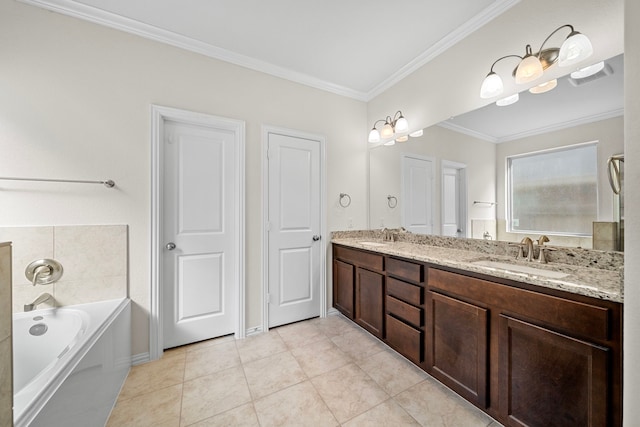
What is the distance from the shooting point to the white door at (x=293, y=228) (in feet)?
7.84

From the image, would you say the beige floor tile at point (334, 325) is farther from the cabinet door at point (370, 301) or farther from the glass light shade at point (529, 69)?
the glass light shade at point (529, 69)

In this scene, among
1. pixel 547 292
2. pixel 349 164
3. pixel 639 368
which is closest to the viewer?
pixel 639 368

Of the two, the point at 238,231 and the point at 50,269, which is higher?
the point at 238,231

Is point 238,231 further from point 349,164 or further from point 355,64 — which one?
point 355,64

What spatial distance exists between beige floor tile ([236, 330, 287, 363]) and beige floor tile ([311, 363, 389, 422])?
20.1 inches

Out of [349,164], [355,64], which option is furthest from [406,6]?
[349,164]

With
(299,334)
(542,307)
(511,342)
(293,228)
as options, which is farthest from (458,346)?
(293,228)

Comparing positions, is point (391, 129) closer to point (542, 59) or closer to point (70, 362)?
point (542, 59)

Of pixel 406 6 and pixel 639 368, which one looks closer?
pixel 639 368

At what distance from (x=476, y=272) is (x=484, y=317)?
24cm

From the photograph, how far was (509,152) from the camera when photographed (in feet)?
5.73

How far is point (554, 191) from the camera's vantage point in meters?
1.53

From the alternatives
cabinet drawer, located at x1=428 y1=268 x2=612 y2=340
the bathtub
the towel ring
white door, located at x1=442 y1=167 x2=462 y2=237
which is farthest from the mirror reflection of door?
the bathtub

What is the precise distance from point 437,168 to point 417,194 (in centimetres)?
31
